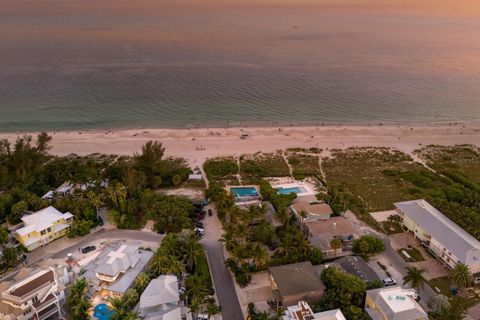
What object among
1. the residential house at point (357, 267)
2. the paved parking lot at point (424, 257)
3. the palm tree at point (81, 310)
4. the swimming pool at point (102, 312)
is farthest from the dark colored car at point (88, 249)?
the paved parking lot at point (424, 257)

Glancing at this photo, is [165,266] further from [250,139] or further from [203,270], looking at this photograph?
[250,139]

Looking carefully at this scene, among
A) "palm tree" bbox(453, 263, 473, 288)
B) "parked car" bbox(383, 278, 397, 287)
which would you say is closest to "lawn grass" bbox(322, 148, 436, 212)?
"parked car" bbox(383, 278, 397, 287)

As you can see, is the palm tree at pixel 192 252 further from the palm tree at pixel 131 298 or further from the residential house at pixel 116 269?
the palm tree at pixel 131 298

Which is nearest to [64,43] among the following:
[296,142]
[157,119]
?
[157,119]

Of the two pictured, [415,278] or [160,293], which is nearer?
[160,293]

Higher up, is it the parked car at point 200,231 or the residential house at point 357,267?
the parked car at point 200,231

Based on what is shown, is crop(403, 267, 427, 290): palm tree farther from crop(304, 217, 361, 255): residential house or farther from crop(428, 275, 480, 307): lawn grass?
crop(304, 217, 361, 255): residential house

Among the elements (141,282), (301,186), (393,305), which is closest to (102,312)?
(141,282)

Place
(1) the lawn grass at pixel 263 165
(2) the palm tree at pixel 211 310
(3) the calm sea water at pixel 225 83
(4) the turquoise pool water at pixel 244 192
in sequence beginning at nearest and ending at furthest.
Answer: (2) the palm tree at pixel 211 310 → (4) the turquoise pool water at pixel 244 192 → (1) the lawn grass at pixel 263 165 → (3) the calm sea water at pixel 225 83
